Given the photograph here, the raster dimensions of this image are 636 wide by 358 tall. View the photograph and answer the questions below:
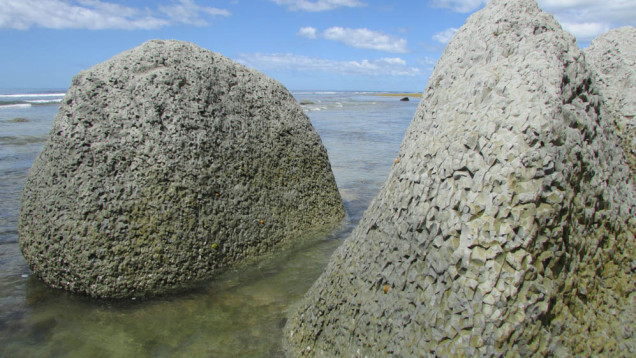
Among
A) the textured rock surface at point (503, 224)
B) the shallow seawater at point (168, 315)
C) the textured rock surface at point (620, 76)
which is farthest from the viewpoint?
the textured rock surface at point (620, 76)

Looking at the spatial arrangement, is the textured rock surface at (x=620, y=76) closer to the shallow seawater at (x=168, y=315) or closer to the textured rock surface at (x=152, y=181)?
the shallow seawater at (x=168, y=315)

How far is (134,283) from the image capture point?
137 inches

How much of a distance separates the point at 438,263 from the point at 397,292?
0.28 metres

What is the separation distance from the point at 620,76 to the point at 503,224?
2.57 meters

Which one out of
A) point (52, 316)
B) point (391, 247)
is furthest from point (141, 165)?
point (391, 247)

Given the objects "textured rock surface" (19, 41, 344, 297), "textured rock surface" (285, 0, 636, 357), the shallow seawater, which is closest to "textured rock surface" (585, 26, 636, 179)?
"textured rock surface" (285, 0, 636, 357)

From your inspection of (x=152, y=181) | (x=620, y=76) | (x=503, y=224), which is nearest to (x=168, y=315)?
(x=152, y=181)

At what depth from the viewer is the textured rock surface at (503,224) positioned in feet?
5.96

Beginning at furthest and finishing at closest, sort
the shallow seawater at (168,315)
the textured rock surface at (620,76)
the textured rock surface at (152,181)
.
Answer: the textured rock surface at (152,181)
the textured rock surface at (620,76)
the shallow seawater at (168,315)

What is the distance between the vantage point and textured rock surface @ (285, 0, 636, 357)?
1815 mm

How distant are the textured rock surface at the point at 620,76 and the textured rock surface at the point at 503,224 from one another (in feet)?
3.50

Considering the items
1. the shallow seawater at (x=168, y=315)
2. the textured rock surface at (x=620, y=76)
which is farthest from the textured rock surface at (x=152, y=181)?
the textured rock surface at (x=620, y=76)

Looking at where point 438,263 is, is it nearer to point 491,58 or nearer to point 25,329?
point 491,58

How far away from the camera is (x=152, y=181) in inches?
139
